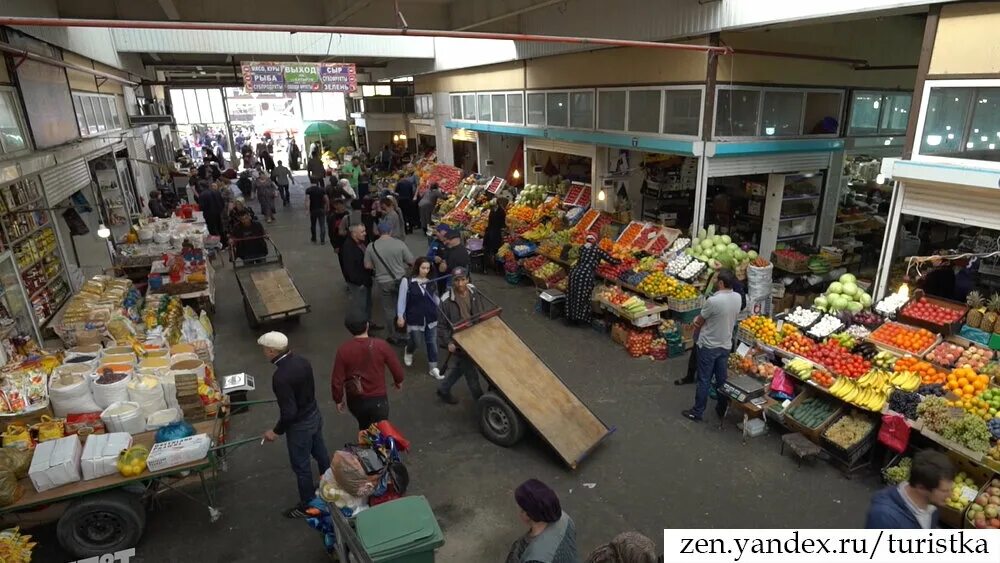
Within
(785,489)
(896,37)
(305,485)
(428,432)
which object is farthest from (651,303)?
(896,37)

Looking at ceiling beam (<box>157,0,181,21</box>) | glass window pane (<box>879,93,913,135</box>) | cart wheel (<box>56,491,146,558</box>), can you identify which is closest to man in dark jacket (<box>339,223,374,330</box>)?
cart wheel (<box>56,491,146,558</box>)

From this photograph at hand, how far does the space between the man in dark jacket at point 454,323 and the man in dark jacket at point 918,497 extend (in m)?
4.08

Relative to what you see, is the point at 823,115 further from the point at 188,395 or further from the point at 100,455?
the point at 100,455

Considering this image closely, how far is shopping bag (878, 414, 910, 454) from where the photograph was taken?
527cm

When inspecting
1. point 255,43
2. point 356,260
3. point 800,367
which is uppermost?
point 255,43

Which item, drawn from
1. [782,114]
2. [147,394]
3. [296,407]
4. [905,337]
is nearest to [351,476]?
[296,407]

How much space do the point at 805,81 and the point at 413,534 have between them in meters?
9.97

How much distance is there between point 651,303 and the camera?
27.8 feet

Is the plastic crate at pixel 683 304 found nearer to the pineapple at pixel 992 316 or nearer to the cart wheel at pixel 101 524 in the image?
the pineapple at pixel 992 316

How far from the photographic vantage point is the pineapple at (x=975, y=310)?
19.3ft

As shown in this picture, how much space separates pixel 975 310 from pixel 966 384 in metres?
1.21

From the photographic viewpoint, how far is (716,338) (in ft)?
20.3

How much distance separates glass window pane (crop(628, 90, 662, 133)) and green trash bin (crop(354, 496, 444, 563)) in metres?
8.17

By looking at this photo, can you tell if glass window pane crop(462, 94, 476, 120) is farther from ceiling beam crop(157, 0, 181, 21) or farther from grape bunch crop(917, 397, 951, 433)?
grape bunch crop(917, 397, 951, 433)
